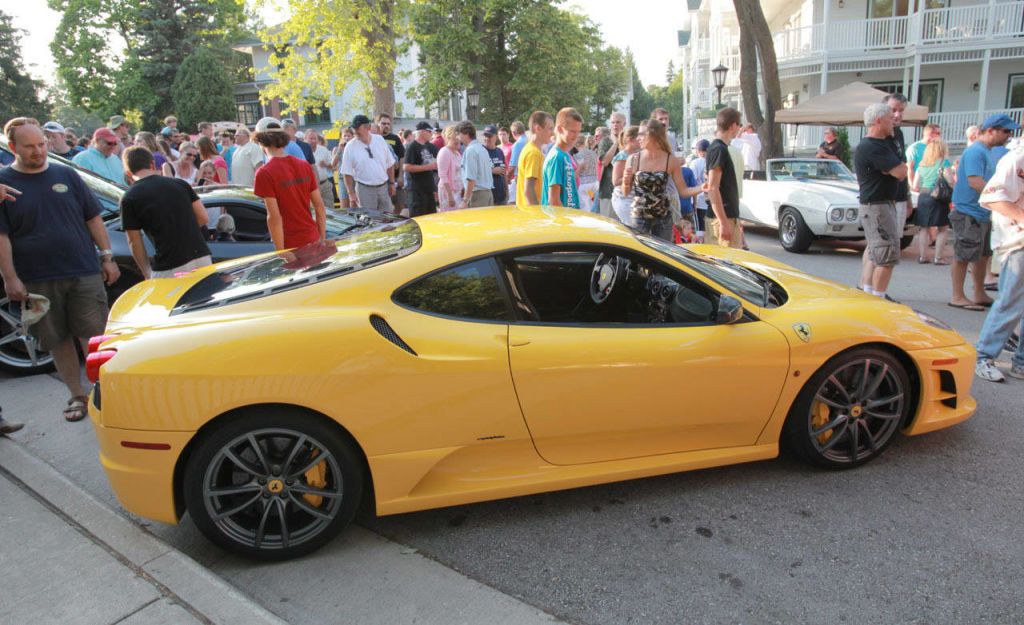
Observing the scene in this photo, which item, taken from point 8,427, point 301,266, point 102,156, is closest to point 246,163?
point 102,156

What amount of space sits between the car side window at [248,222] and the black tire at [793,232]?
7.30m

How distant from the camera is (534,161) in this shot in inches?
243

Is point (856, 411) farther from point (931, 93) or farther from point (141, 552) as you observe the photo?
point (931, 93)

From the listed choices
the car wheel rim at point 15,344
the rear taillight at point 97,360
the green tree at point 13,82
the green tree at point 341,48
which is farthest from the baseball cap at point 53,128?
the green tree at point 13,82

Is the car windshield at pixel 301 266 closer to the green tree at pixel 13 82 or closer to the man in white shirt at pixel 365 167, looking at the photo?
the man in white shirt at pixel 365 167

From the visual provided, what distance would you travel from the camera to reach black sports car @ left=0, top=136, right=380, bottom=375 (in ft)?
17.0

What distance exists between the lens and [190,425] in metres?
2.65

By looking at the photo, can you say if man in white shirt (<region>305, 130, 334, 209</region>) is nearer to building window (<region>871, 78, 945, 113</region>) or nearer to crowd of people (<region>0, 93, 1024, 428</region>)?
crowd of people (<region>0, 93, 1024, 428</region>)

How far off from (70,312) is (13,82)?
45198mm

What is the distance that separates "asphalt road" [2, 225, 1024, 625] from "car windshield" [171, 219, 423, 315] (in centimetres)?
109

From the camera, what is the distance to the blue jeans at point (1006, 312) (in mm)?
4547

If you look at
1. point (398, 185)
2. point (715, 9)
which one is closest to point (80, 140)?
point (398, 185)

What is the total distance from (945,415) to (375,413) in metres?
2.94

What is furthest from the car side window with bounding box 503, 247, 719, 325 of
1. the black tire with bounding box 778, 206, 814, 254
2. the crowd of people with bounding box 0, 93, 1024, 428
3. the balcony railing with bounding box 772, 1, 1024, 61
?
the balcony railing with bounding box 772, 1, 1024, 61
